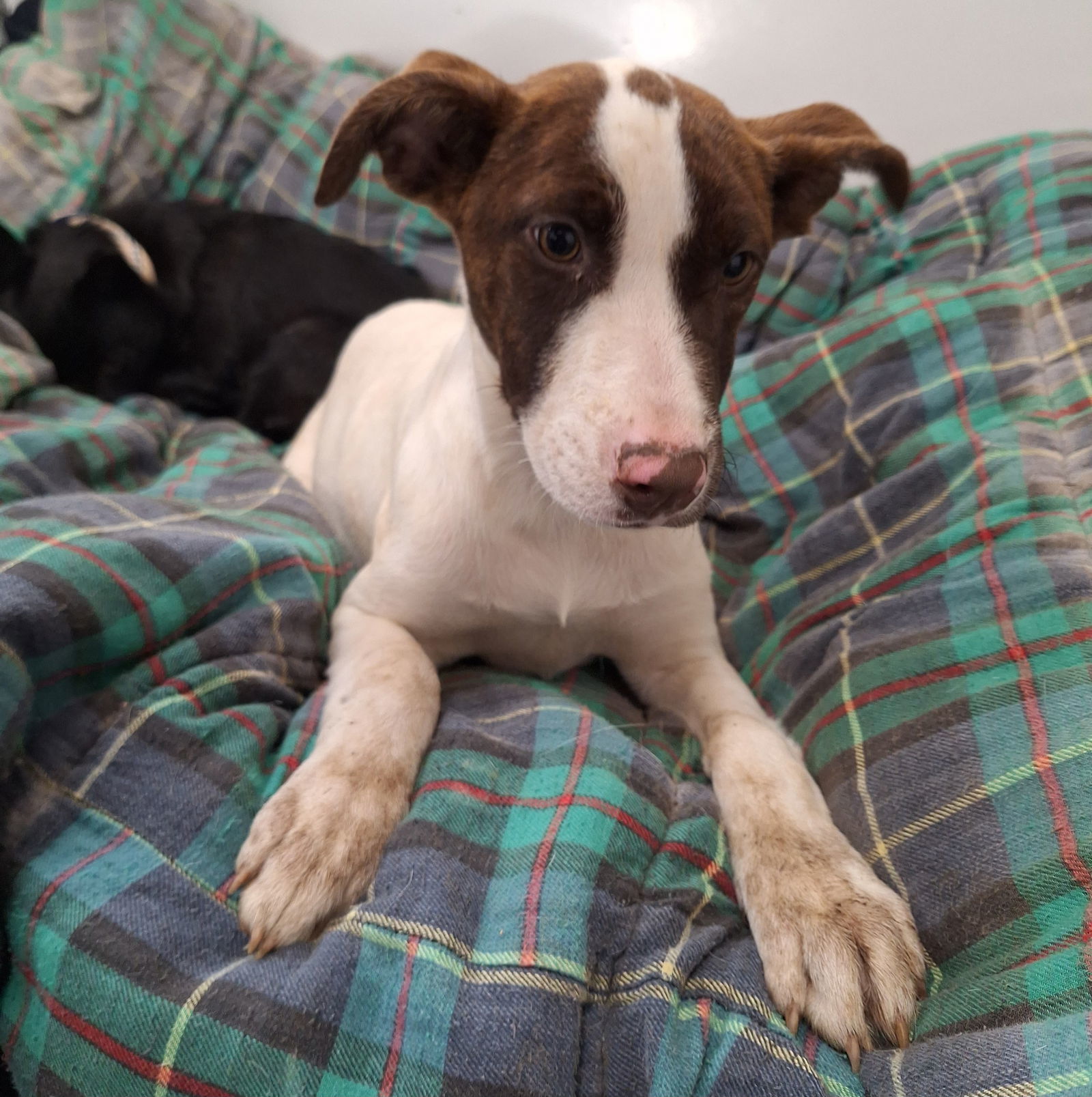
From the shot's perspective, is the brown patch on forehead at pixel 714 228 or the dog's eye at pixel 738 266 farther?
the dog's eye at pixel 738 266

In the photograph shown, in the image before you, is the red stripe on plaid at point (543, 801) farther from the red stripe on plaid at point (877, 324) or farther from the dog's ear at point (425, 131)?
the dog's ear at point (425, 131)

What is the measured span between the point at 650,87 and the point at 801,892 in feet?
4.90

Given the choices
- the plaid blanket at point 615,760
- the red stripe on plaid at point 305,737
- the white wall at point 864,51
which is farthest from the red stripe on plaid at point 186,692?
the white wall at point 864,51

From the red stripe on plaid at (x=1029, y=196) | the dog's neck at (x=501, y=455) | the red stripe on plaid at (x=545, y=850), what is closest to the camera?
the red stripe on plaid at (x=545, y=850)

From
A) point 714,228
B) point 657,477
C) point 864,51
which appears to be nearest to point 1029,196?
point 864,51

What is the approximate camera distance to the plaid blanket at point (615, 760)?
3.72 feet

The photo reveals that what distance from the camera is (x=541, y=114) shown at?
1.55m

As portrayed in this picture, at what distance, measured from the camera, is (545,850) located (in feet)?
4.47

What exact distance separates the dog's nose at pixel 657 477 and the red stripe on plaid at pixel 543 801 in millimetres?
545

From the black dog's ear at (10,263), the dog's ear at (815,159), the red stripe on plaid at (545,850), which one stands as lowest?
the red stripe on plaid at (545,850)

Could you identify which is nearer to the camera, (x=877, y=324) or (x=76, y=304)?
(x=877, y=324)

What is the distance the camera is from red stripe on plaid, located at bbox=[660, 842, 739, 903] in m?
1.46

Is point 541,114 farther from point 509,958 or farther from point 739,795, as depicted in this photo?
point 509,958

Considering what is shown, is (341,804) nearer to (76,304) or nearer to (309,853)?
(309,853)
